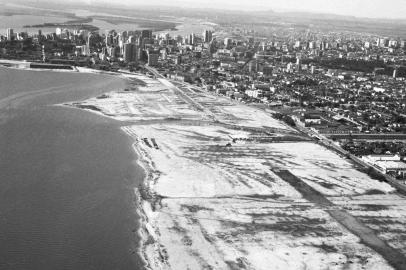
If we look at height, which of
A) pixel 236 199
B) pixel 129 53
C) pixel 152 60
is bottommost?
pixel 236 199

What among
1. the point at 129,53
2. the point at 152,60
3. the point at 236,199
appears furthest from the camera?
the point at 129,53

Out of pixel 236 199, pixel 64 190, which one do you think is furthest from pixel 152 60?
pixel 236 199

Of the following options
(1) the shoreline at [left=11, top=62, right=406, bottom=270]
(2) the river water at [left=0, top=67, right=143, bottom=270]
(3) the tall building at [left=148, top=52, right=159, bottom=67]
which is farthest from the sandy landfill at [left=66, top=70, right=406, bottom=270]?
(3) the tall building at [left=148, top=52, right=159, bottom=67]

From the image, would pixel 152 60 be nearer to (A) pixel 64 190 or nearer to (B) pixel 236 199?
(A) pixel 64 190

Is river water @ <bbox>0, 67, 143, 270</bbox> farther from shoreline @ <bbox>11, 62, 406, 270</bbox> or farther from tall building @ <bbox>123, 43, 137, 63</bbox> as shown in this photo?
tall building @ <bbox>123, 43, 137, 63</bbox>

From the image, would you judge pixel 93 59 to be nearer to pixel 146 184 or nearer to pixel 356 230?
pixel 146 184

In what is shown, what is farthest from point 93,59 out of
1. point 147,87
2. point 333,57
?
point 333,57

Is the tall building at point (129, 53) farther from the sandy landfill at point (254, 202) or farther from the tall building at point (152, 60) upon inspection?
the sandy landfill at point (254, 202)

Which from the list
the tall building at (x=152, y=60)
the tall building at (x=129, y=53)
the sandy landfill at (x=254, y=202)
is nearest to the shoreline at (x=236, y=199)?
the sandy landfill at (x=254, y=202)
